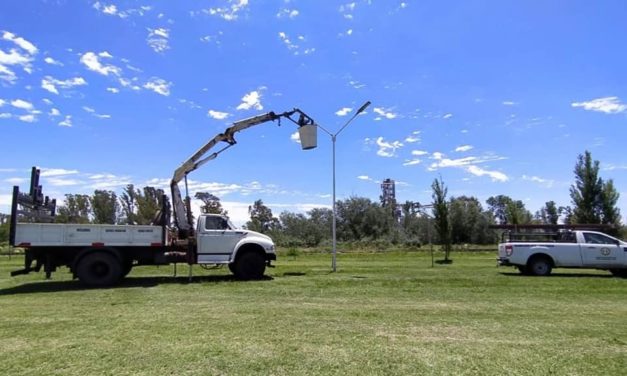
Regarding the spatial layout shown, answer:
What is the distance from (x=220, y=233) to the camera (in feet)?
54.8

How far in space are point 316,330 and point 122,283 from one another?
33.1 feet

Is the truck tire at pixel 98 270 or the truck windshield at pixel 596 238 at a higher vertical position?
the truck windshield at pixel 596 238

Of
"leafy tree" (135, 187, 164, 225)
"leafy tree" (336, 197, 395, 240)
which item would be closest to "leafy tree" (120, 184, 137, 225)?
"leafy tree" (135, 187, 164, 225)

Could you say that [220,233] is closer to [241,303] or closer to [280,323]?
[241,303]

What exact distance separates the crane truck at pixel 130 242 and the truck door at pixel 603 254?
11549 mm

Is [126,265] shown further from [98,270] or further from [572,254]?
[572,254]

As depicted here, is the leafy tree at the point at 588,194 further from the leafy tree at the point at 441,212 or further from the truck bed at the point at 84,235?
the truck bed at the point at 84,235

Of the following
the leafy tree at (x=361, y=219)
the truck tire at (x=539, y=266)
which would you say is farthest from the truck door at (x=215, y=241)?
the leafy tree at (x=361, y=219)

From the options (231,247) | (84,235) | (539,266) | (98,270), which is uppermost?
(84,235)

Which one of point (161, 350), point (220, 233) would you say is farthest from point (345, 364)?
point (220, 233)

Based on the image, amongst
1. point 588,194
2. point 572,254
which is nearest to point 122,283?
point 572,254

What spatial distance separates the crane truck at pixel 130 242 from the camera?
1475cm

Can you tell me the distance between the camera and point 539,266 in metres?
18.7

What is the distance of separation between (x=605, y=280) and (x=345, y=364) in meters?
14.2
